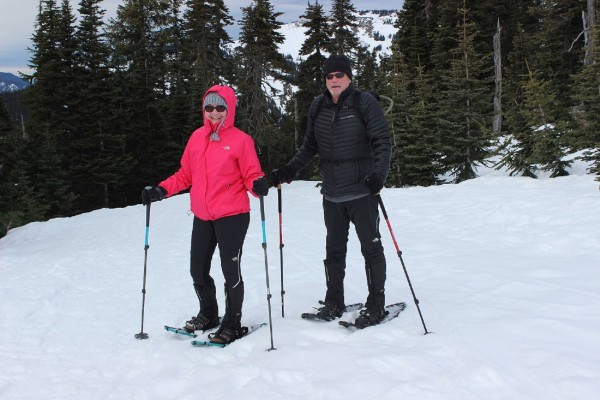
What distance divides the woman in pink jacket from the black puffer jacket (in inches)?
28.3

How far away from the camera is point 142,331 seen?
A: 490 cm

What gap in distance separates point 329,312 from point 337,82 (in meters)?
2.39

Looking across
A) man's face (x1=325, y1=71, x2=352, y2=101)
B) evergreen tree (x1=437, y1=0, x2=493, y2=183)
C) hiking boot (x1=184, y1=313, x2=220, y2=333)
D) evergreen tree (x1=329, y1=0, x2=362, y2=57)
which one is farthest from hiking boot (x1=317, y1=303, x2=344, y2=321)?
evergreen tree (x1=329, y1=0, x2=362, y2=57)

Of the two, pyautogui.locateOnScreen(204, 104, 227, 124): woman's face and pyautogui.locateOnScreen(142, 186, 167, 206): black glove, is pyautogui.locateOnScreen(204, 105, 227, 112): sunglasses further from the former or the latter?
pyautogui.locateOnScreen(142, 186, 167, 206): black glove

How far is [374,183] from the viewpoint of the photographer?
4094 millimetres

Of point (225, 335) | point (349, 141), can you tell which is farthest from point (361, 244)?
point (225, 335)

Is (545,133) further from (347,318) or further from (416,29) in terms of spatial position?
(416,29)

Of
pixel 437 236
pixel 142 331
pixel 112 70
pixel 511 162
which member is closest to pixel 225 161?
pixel 142 331

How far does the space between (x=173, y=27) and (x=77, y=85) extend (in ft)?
37.2

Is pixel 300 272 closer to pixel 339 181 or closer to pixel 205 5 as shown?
pixel 339 181

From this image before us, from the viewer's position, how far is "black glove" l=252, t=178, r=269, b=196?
168 inches

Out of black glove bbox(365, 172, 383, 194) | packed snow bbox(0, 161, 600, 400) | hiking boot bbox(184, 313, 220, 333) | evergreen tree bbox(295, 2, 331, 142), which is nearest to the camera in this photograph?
packed snow bbox(0, 161, 600, 400)

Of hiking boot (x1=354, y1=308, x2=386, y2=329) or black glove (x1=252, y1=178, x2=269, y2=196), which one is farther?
hiking boot (x1=354, y1=308, x2=386, y2=329)

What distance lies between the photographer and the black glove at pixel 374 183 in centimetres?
409
